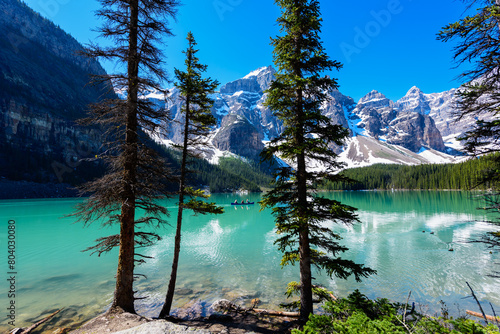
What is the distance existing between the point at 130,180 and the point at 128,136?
63.0 inches

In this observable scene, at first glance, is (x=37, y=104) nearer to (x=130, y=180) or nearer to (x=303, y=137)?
(x=130, y=180)

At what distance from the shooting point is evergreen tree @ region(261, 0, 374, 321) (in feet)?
24.8

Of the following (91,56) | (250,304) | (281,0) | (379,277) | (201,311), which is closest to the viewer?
(91,56)

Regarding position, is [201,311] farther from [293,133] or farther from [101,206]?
[293,133]

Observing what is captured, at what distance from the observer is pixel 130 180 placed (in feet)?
24.6

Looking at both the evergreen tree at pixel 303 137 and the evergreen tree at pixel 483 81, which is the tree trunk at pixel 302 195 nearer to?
the evergreen tree at pixel 303 137

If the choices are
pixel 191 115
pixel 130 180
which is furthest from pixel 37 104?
pixel 130 180

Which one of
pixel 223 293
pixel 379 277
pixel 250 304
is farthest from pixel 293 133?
pixel 379 277

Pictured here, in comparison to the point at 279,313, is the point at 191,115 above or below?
above

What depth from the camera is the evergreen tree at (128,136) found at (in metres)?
7.40

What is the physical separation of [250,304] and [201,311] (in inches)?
114

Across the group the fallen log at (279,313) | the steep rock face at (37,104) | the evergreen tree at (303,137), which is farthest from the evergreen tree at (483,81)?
the steep rock face at (37,104)

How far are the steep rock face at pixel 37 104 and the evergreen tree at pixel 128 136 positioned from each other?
310 ft

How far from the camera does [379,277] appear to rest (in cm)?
1733
